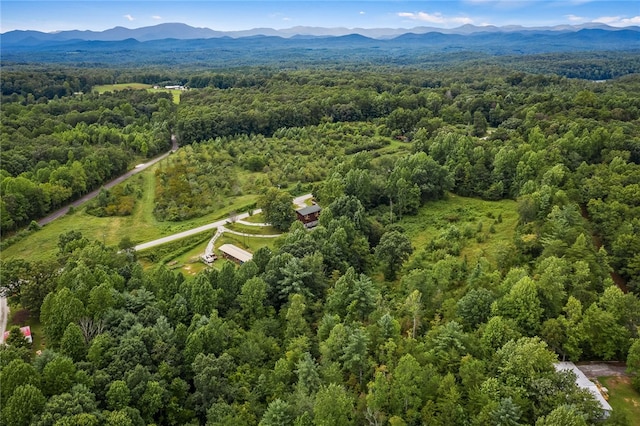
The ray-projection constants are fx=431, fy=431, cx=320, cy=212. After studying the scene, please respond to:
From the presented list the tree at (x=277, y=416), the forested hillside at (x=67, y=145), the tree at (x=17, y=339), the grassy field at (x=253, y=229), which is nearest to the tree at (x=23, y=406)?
the tree at (x=17, y=339)

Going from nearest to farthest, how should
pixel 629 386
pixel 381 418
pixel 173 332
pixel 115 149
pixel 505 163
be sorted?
pixel 381 418 < pixel 629 386 < pixel 173 332 < pixel 505 163 < pixel 115 149

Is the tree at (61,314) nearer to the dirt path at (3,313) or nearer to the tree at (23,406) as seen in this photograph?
the tree at (23,406)

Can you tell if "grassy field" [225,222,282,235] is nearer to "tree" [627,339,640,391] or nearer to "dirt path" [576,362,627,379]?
"dirt path" [576,362,627,379]

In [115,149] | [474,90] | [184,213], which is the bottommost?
[184,213]

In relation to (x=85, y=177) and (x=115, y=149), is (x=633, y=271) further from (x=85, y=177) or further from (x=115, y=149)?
(x=115, y=149)

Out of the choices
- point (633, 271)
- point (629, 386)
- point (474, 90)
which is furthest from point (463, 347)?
point (474, 90)

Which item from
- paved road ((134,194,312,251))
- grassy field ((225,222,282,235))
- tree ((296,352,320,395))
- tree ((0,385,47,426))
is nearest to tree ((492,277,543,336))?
tree ((296,352,320,395))
